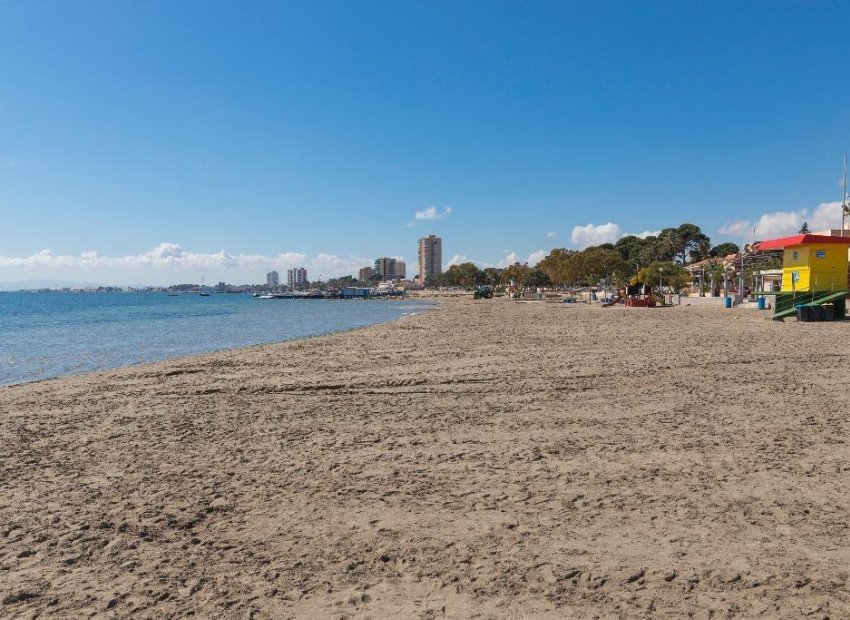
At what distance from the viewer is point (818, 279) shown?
1046 inches

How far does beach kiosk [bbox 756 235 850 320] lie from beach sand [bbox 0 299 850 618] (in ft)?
58.1

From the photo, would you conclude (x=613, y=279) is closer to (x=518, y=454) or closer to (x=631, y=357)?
(x=631, y=357)

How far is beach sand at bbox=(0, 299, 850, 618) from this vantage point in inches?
145

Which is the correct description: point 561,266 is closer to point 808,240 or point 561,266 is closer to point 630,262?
point 630,262

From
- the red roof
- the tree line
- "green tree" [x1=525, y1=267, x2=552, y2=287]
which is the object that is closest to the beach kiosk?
the red roof

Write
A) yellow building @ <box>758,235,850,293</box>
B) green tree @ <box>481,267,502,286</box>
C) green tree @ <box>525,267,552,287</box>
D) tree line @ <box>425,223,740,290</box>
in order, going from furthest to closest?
green tree @ <box>481,267,502,286</box>
green tree @ <box>525,267,552,287</box>
tree line @ <box>425,223,740,290</box>
yellow building @ <box>758,235,850,293</box>

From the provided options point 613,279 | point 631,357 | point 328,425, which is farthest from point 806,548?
point 613,279

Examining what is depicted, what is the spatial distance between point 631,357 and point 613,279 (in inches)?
3269

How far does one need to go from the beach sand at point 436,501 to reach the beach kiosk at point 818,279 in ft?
58.1

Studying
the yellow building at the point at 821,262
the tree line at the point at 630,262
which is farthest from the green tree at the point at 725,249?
the yellow building at the point at 821,262

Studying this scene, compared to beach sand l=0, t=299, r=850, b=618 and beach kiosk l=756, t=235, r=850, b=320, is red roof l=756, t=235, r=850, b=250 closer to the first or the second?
beach kiosk l=756, t=235, r=850, b=320

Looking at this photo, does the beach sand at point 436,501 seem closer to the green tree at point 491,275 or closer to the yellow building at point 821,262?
the yellow building at point 821,262

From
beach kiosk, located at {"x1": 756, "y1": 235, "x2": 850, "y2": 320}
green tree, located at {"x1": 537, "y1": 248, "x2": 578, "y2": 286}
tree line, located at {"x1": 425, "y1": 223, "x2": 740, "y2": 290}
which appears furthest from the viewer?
green tree, located at {"x1": 537, "y1": 248, "x2": 578, "y2": 286}

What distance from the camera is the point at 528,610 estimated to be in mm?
3459
